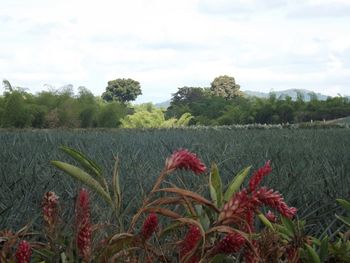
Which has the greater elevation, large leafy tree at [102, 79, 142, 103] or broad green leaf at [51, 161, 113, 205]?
large leafy tree at [102, 79, 142, 103]

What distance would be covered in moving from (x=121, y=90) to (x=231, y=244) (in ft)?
256

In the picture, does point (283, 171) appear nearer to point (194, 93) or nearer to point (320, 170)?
point (320, 170)

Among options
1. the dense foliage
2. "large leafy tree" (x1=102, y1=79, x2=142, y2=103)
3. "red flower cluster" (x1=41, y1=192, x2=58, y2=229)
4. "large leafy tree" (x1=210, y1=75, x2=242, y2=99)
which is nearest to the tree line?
the dense foliage

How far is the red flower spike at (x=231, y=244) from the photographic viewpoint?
107cm

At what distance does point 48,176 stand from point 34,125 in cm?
2149

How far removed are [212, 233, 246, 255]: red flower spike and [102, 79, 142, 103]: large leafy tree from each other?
77.1m

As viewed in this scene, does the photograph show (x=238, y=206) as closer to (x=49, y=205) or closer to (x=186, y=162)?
(x=186, y=162)

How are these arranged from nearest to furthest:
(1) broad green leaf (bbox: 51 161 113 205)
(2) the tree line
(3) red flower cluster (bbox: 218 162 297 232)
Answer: (3) red flower cluster (bbox: 218 162 297 232)
(1) broad green leaf (bbox: 51 161 113 205)
(2) the tree line

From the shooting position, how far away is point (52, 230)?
1101 mm

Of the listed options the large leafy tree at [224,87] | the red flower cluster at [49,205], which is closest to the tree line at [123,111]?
the large leafy tree at [224,87]

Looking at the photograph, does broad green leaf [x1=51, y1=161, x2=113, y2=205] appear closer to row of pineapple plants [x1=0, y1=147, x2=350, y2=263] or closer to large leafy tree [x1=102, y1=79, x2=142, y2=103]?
row of pineapple plants [x1=0, y1=147, x2=350, y2=263]

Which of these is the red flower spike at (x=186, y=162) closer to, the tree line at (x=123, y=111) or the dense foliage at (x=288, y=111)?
the tree line at (x=123, y=111)

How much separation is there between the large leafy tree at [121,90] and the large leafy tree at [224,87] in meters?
10.9

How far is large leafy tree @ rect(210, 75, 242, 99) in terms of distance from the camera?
238 feet
